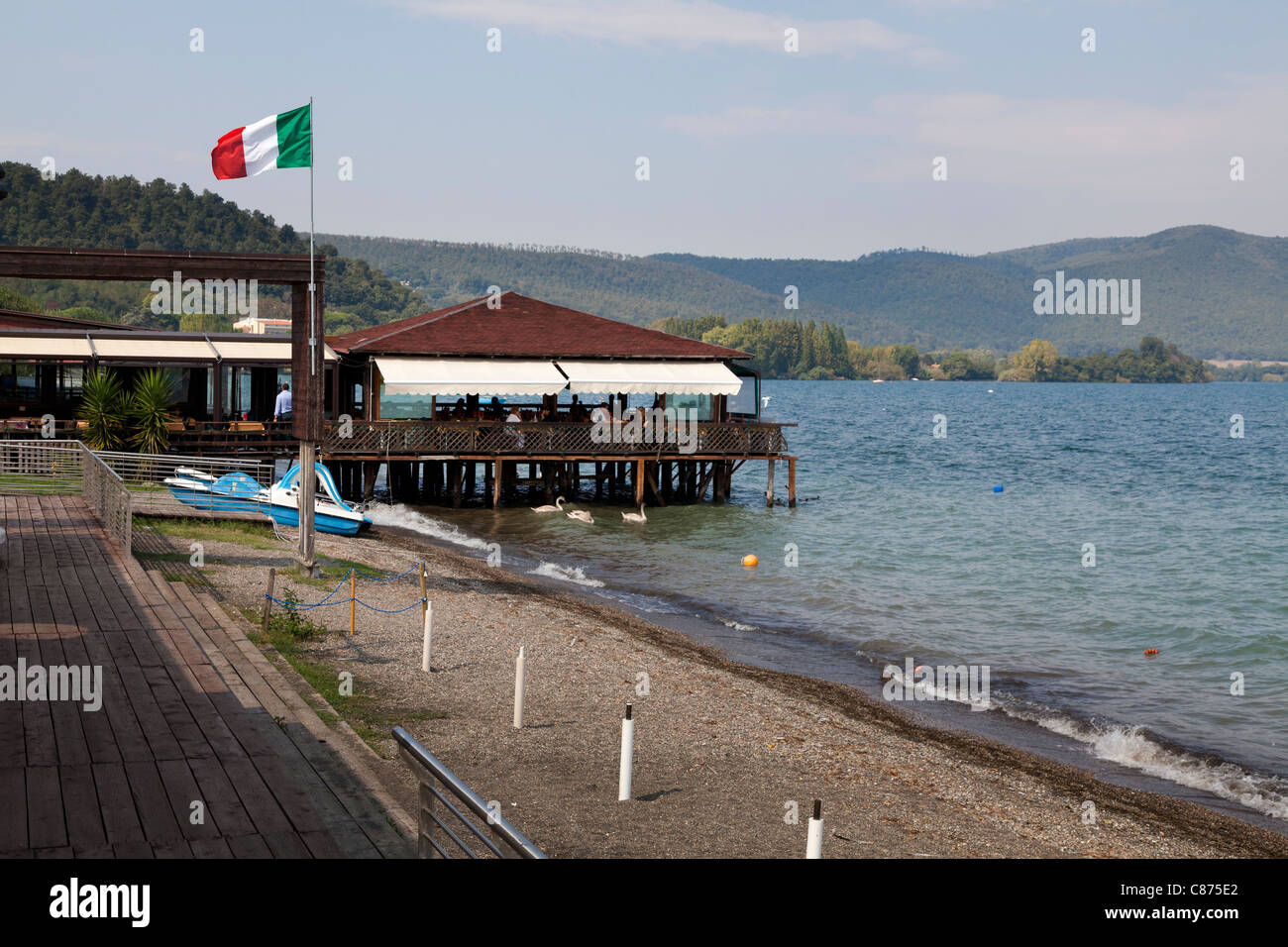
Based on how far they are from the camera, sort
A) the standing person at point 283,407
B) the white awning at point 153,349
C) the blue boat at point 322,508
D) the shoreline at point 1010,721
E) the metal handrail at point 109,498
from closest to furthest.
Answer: the shoreline at point 1010,721 → the metal handrail at point 109,498 → the blue boat at point 322,508 → the white awning at point 153,349 → the standing person at point 283,407

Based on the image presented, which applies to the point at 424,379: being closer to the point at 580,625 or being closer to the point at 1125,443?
the point at 580,625

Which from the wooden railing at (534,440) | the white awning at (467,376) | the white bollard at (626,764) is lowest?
the white bollard at (626,764)

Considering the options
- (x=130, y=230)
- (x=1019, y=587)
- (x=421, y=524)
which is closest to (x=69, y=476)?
(x=421, y=524)

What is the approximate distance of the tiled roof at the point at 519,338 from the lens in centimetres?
3450

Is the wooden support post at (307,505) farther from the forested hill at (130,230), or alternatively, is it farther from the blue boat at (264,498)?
the forested hill at (130,230)

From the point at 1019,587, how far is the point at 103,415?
943 inches

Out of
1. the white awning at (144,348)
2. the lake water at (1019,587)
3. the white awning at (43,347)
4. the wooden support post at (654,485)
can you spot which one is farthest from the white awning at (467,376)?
the white awning at (43,347)

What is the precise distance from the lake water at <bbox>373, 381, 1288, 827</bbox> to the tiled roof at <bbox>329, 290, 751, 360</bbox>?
4.94m

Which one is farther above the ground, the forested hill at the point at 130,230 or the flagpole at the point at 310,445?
the forested hill at the point at 130,230

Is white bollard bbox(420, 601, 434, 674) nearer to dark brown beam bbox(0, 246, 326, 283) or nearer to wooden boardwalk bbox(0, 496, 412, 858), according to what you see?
wooden boardwalk bbox(0, 496, 412, 858)

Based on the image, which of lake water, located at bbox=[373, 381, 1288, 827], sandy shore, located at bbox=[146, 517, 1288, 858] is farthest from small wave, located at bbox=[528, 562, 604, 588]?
sandy shore, located at bbox=[146, 517, 1288, 858]

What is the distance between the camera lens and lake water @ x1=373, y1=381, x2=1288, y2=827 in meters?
15.8

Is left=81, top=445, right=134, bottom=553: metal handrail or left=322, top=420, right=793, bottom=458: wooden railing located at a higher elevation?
left=322, top=420, right=793, bottom=458: wooden railing

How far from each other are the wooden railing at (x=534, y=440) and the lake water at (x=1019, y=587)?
204 cm
